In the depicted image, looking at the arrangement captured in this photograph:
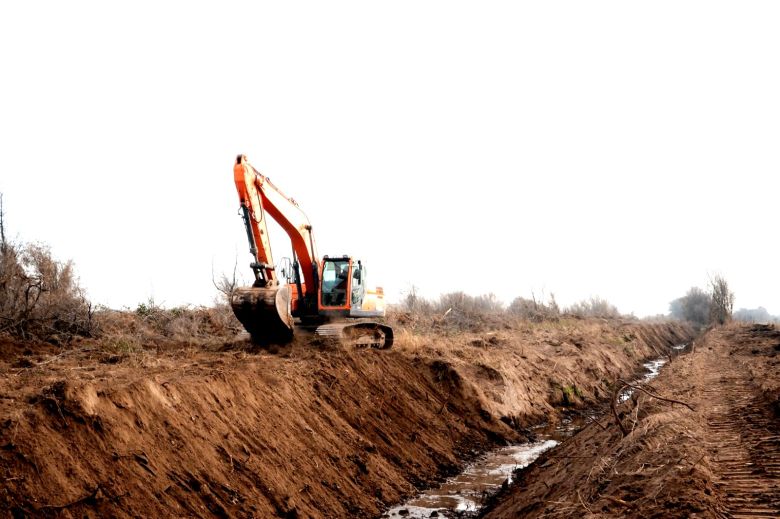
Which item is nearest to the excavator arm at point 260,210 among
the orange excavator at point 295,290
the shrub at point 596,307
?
the orange excavator at point 295,290

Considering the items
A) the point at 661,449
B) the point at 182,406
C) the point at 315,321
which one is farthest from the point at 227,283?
the point at 661,449

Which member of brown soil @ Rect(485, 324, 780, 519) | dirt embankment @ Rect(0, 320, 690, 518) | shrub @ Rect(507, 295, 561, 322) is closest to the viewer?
brown soil @ Rect(485, 324, 780, 519)

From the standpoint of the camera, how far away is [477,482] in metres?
10.1

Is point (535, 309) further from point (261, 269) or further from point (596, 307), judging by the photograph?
point (261, 269)

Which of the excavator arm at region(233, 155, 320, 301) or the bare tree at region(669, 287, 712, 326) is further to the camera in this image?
the bare tree at region(669, 287, 712, 326)

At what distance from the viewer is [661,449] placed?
627 centimetres

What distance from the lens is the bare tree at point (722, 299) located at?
51.7m

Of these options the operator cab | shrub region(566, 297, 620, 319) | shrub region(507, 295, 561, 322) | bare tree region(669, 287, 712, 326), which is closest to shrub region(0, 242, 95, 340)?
the operator cab

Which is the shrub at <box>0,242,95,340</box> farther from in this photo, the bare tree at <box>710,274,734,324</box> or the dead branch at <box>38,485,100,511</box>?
the bare tree at <box>710,274,734,324</box>

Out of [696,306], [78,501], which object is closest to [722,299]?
[696,306]

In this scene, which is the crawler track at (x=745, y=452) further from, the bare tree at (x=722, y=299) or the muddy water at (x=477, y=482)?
the bare tree at (x=722, y=299)

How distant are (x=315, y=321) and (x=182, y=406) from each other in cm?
687

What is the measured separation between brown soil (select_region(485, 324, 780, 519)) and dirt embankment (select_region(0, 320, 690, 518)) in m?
2.41

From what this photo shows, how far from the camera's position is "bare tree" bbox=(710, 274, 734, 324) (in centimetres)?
5166
